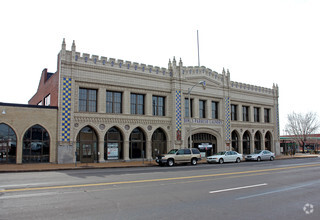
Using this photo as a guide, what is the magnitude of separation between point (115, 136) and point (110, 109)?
110 inches

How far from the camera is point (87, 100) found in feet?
87.2

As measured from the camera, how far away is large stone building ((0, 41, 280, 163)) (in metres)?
25.3

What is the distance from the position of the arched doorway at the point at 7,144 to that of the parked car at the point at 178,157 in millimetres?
12048

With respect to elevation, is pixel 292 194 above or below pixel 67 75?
below

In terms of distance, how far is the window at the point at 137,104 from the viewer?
1154 inches

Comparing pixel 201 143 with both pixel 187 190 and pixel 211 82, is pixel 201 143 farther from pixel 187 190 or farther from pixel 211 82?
pixel 187 190

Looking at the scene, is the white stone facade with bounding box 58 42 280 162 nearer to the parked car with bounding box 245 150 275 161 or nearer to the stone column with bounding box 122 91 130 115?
the stone column with bounding box 122 91 130 115

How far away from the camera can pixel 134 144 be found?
29.2 metres

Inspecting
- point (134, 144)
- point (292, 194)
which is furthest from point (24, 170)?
point (292, 194)

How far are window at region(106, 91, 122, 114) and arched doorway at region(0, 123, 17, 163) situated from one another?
8.68m

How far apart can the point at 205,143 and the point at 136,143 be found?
9939 millimetres

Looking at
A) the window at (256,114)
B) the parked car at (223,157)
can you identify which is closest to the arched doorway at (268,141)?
the window at (256,114)

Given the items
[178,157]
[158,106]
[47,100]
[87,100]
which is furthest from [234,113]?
[47,100]

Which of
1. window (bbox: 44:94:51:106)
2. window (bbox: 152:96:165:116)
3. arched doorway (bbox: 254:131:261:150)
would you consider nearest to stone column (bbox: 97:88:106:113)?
window (bbox: 152:96:165:116)
